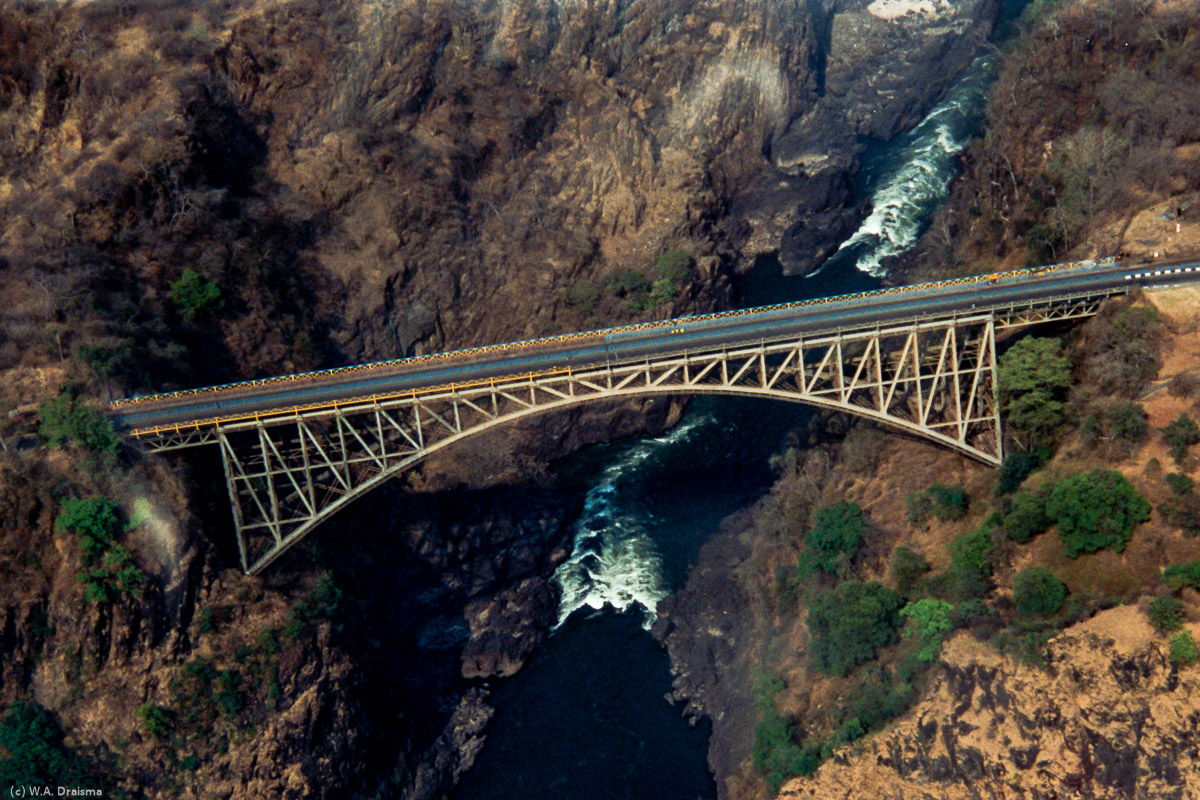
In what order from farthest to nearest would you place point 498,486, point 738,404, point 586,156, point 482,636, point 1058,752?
point 586,156
point 738,404
point 498,486
point 482,636
point 1058,752

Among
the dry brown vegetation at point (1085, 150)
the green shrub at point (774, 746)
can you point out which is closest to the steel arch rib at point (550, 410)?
the green shrub at point (774, 746)

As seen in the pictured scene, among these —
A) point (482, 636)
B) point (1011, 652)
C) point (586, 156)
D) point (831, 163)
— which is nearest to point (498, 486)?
point (482, 636)

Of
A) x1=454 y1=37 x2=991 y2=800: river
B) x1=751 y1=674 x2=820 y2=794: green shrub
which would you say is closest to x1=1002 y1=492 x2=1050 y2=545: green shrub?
x1=751 y1=674 x2=820 y2=794: green shrub

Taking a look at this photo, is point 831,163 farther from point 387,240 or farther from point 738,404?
point 387,240

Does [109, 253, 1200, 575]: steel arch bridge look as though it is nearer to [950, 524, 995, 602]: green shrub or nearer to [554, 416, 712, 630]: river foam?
[950, 524, 995, 602]: green shrub

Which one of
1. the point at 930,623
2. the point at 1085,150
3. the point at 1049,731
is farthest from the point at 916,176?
the point at 1049,731

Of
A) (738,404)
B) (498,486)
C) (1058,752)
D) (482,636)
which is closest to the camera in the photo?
(1058,752)

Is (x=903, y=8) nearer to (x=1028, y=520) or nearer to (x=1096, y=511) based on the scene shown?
(x=1028, y=520)
